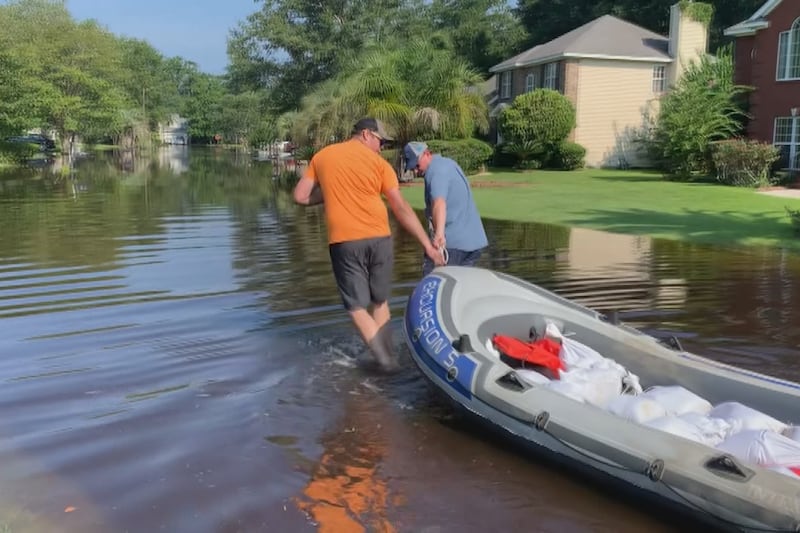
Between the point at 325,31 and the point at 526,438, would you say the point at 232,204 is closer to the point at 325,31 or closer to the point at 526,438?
the point at 526,438

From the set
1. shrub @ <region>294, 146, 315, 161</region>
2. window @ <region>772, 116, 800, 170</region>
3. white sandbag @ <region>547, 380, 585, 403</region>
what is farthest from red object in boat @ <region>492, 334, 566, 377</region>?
shrub @ <region>294, 146, 315, 161</region>

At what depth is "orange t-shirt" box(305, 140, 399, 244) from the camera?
5.70 metres

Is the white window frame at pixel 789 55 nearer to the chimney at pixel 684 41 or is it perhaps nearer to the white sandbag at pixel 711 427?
the chimney at pixel 684 41

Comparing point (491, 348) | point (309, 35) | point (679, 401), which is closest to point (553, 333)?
point (491, 348)

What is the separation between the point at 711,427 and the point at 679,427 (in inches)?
7.6

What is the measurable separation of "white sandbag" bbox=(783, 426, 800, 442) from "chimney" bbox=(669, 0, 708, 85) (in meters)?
31.5

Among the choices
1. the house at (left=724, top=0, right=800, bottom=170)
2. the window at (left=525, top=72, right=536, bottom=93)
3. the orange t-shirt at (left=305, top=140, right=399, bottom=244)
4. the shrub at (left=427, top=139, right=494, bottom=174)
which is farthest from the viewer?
the window at (left=525, top=72, right=536, bottom=93)

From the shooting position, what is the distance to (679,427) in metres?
3.96

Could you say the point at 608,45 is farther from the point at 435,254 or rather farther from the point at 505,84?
the point at 435,254

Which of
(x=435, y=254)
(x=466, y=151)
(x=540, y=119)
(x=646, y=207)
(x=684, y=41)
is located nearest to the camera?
(x=435, y=254)

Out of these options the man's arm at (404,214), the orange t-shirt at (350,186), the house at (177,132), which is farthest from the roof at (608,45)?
the house at (177,132)

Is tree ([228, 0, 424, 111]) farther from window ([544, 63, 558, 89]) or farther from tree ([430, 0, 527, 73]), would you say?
window ([544, 63, 558, 89])

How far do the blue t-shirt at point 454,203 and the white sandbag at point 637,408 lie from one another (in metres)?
2.53

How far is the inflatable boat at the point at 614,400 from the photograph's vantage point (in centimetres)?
340
